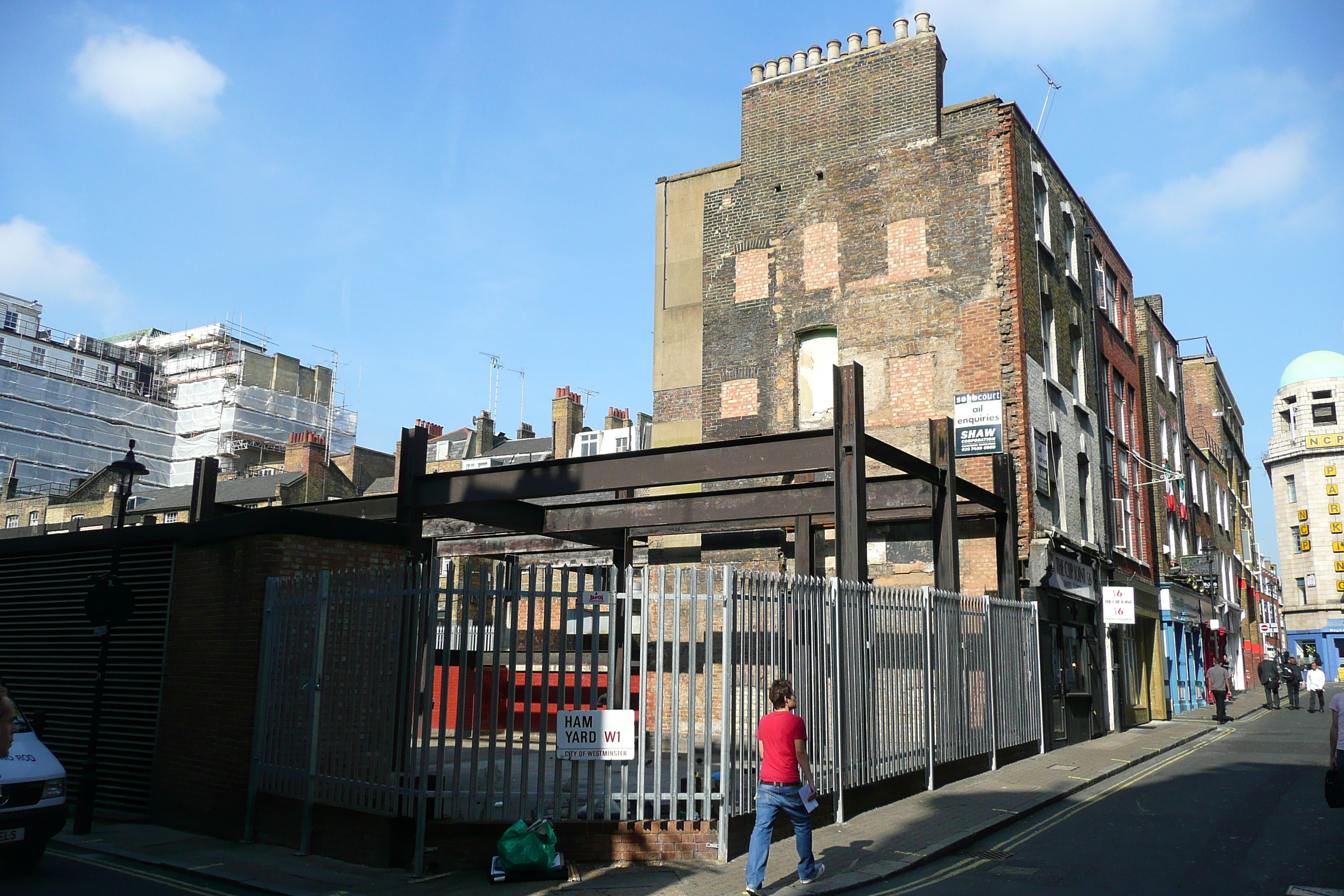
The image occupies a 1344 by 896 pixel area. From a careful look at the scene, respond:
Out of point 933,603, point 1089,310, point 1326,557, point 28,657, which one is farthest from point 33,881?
point 1326,557

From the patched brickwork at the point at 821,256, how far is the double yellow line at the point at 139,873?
17461 mm

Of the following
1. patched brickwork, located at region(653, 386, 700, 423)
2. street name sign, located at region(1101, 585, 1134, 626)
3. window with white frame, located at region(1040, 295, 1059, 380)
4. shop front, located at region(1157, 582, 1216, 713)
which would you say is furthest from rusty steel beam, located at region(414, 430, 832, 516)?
shop front, located at region(1157, 582, 1216, 713)

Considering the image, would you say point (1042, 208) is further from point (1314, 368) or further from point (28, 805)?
point (1314, 368)

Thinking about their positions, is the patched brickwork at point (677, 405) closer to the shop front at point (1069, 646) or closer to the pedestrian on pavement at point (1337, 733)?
the shop front at point (1069, 646)

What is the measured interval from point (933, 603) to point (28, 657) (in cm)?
1272

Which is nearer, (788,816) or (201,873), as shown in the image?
(788,816)

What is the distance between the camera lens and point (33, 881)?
870cm

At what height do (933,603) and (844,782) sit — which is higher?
(933,603)

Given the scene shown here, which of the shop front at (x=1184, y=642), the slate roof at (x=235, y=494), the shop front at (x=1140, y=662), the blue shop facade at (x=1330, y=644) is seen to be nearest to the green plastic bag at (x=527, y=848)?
the shop front at (x=1140, y=662)

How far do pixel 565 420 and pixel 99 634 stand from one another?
40250mm

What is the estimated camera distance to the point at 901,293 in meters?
21.5

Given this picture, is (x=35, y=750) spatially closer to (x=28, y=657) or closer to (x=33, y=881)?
(x=33, y=881)

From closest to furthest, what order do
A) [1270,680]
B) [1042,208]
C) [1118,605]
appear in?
[1118,605], [1042,208], [1270,680]

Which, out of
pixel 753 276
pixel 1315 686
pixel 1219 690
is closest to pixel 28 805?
pixel 753 276
